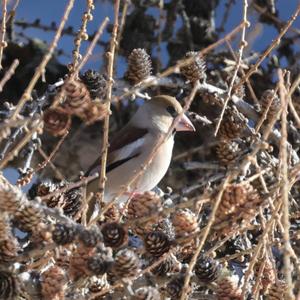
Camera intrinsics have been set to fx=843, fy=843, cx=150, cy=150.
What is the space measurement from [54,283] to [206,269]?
16.7 inches

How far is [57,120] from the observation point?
2.08 m

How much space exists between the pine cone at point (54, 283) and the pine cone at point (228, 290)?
415mm

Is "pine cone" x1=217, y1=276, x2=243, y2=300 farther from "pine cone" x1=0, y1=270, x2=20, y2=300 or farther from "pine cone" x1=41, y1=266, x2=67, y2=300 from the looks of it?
"pine cone" x1=0, y1=270, x2=20, y2=300

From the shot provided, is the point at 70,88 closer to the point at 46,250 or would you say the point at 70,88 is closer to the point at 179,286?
the point at 46,250

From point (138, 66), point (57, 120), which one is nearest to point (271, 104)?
point (138, 66)

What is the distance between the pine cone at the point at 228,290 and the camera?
85.8 inches

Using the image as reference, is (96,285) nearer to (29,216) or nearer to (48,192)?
(29,216)

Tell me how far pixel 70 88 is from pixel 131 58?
82 cm

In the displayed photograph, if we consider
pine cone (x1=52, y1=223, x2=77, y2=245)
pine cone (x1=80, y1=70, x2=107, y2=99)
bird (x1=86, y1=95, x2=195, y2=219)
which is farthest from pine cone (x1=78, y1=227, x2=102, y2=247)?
bird (x1=86, y1=95, x2=195, y2=219)

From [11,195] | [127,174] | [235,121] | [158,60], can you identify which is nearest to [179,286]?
[11,195]

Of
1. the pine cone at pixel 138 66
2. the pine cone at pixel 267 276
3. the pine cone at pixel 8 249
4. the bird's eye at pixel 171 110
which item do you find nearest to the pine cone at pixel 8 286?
the pine cone at pixel 8 249

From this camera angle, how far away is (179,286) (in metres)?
2.14

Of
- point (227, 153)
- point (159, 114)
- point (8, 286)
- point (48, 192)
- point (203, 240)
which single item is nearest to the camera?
point (203, 240)

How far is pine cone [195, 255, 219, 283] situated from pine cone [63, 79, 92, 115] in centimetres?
52
